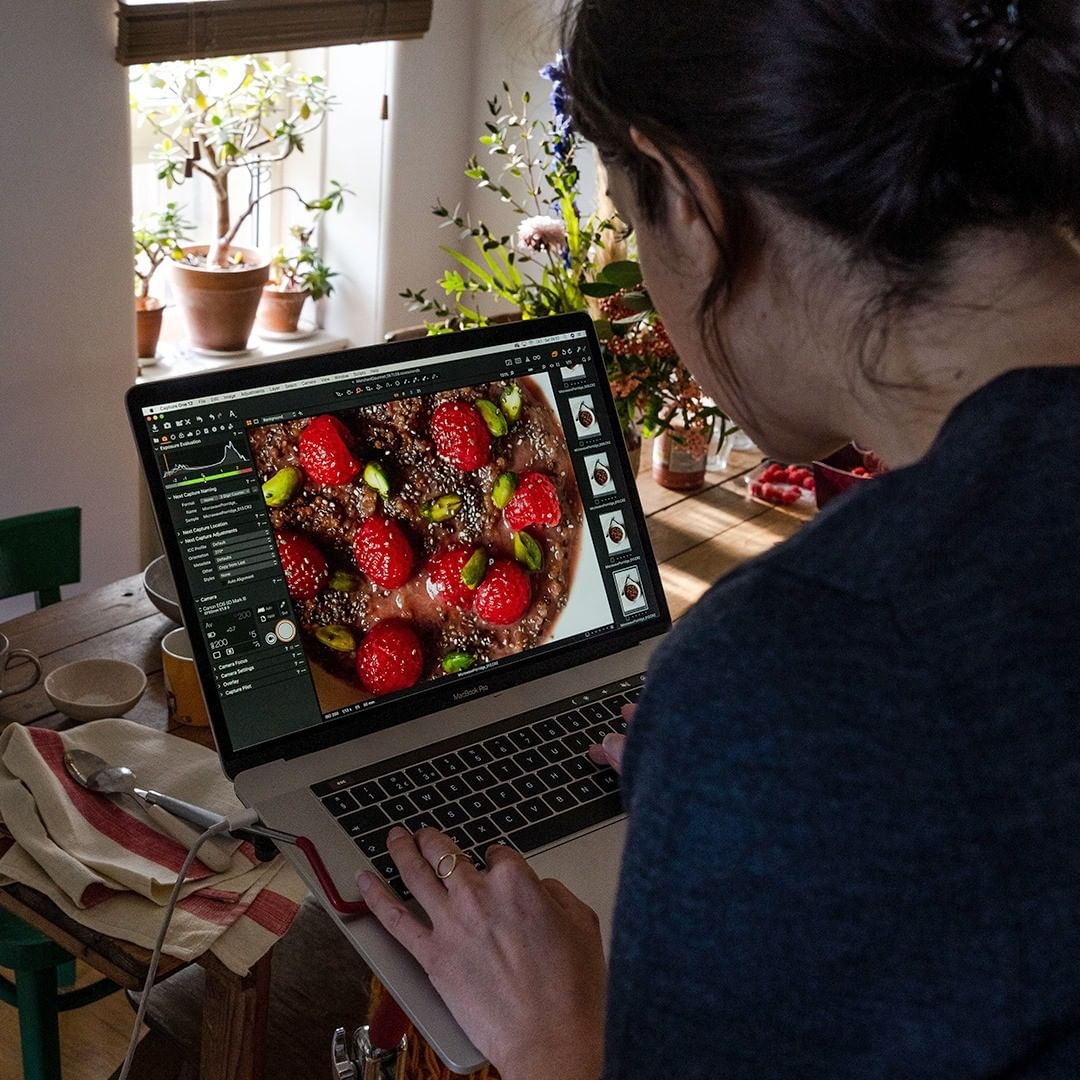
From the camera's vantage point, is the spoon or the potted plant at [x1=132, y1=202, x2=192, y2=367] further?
the potted plant at [x1=132, y1=202, x2=192, y2=367]

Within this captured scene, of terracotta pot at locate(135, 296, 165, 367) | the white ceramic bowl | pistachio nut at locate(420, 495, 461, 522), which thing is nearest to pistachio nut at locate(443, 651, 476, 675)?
pistachio nut at locate(420, 495, 461, 522)

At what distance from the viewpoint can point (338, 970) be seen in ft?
4.42

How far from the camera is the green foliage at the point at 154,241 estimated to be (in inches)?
117

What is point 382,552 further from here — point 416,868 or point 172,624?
point 172,624

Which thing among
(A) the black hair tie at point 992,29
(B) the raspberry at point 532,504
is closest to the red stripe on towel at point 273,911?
(B) the raspberry at point 532,504

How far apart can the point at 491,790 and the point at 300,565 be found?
0.76 feet

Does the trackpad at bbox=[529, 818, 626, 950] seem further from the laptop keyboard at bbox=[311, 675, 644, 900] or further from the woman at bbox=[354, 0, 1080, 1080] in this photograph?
the woman at bbox=[354, 0, 1080, 1080]

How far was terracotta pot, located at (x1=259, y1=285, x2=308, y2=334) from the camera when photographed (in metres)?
3.27

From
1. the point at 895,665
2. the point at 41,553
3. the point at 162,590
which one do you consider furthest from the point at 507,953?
the point at 41,553

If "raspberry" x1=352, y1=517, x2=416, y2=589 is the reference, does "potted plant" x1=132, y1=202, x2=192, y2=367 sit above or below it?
below

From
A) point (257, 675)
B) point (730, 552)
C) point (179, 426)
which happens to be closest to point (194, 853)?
point (257, 675)

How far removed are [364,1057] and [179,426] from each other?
506 millimetres

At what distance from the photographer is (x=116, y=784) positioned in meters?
1.10

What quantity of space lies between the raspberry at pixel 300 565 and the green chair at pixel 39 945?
44 cm
